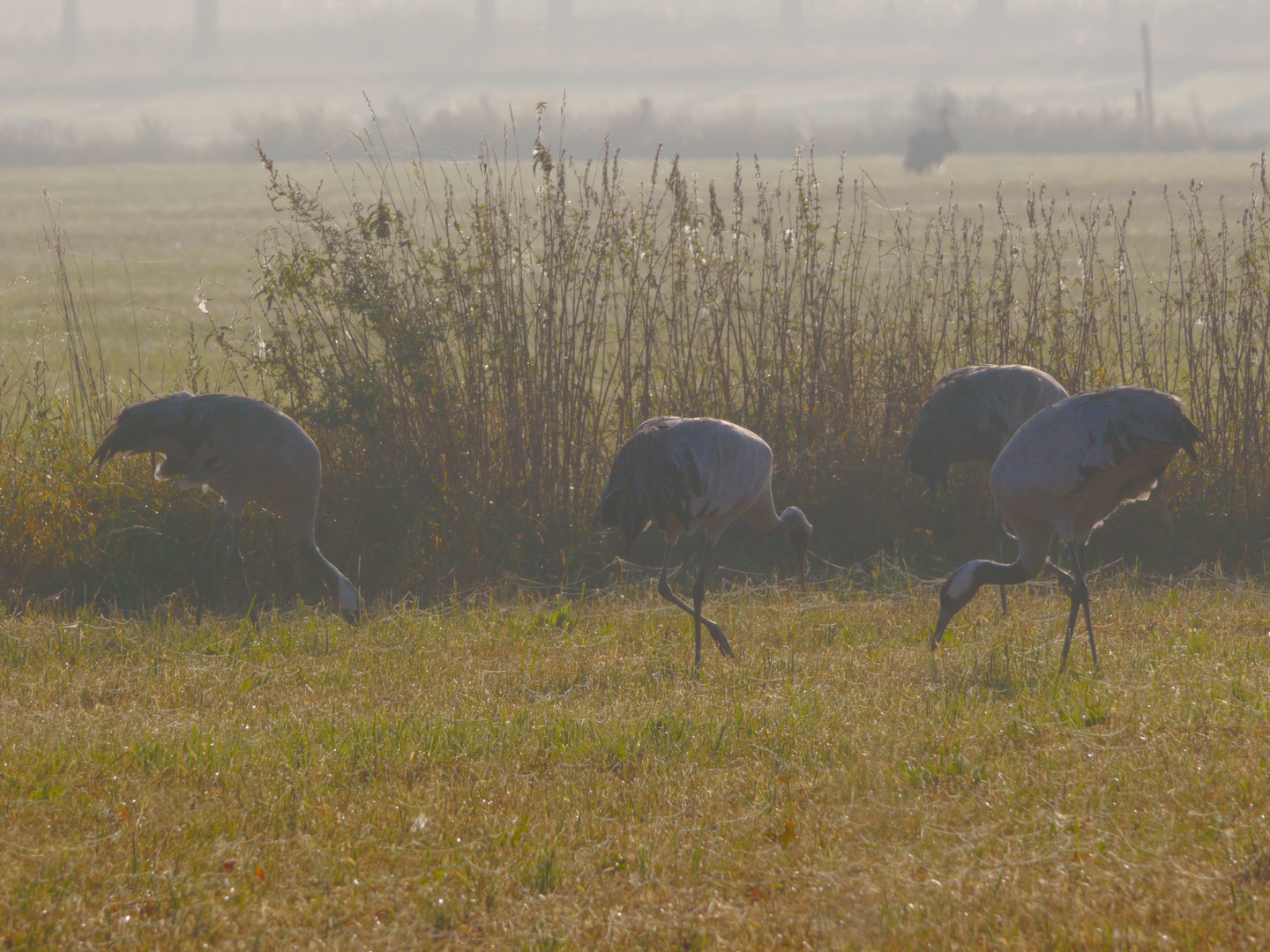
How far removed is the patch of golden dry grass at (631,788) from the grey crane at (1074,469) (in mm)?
284

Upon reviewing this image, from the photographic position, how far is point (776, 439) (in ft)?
25.5

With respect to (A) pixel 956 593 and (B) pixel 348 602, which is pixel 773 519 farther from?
(B) pixel 348 602

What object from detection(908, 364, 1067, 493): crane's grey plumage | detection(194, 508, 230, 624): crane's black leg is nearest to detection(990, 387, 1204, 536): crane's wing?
detection(908, 364, 1067, 493): crane's grey plumage

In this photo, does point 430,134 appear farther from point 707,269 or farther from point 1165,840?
point 1165,840

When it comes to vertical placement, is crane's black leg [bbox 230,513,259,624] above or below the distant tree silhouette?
below

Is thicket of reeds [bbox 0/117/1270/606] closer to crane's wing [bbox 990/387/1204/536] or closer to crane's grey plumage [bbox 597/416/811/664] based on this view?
crane's grey plumage [bbox 597/416/811/664]

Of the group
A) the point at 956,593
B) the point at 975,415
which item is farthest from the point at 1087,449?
the point at 975,415

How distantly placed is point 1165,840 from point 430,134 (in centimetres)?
3547

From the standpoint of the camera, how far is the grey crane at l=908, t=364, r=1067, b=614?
666 centimetres

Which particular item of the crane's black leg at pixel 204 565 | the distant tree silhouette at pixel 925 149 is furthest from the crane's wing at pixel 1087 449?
the distant tree silhouette at pixel 925 149

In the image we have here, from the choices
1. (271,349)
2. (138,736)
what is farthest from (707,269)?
(138,736)

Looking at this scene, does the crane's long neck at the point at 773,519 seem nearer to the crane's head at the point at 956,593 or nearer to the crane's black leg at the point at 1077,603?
the crane's head at the point at 956,593

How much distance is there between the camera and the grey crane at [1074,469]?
5.35 m

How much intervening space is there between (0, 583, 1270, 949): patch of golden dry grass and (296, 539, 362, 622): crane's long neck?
347mm
